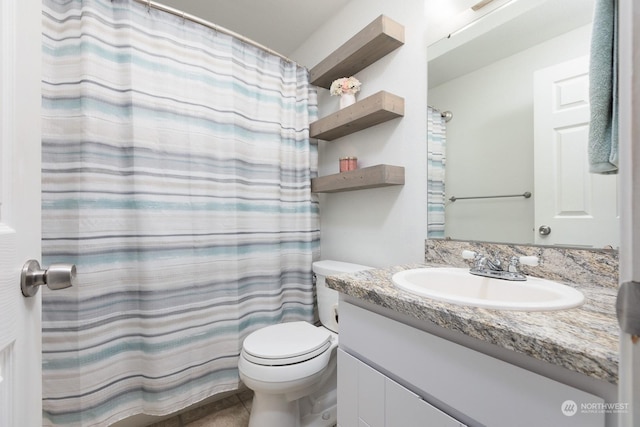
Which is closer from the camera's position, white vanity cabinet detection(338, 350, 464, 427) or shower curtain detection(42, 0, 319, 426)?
white vanity cabinet detection(338, 350, 464, 427)

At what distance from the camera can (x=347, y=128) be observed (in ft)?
5.10

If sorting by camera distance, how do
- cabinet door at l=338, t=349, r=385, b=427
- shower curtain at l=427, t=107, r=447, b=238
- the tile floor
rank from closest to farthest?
cabinet door at l=338, t=349, r=385, b=427 < shower curtain at l=427, t=107, r=447, b=238 < the tile floor

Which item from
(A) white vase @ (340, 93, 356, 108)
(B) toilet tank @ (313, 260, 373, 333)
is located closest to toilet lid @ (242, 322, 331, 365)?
(B) toilet tank @ (313, 260, 373, 333)

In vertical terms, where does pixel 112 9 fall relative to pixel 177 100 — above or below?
above

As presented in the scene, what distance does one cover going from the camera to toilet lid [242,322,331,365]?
111 cm

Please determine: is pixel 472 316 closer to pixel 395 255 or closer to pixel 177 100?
pixel 395 255

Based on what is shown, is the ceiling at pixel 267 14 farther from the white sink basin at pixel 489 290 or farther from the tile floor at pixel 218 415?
the tile floor at pixel 218 415

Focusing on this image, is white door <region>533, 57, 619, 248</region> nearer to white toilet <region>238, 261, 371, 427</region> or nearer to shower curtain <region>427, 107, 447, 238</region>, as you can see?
shower curtain <region>427, 107, 447, 238</region>

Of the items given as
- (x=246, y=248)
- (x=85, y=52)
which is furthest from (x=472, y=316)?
(x=85, y=52)

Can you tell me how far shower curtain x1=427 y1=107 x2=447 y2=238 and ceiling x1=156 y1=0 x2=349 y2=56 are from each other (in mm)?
1015

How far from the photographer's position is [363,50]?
141 centimetres

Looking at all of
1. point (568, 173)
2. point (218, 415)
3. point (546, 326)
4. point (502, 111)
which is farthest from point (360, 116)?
point (218, 415)

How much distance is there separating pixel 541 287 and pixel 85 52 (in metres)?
1.86

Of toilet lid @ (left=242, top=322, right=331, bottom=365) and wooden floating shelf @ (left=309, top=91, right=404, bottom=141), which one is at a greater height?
wooden floating shelf @ (left=309, top=91, right=404, bottom=141)
